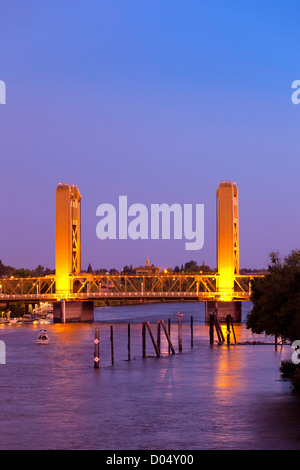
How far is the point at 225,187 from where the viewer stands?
170500mm

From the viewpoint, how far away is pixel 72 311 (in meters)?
173

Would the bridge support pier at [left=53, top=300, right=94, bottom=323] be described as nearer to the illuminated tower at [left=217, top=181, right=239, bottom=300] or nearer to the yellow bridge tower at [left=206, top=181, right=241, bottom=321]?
the yellow bridge tower at [left=206, top=181, right=241, bottom=321]

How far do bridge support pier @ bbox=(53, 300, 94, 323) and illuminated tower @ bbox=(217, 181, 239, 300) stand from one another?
90.9ft

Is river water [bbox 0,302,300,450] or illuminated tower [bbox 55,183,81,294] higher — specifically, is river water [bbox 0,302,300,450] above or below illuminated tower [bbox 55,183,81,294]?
below

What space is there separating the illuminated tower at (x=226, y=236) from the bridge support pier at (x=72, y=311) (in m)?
27.7

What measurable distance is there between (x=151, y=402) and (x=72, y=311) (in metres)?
126

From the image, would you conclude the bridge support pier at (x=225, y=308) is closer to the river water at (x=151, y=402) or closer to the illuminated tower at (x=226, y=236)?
the illuminated tower at (x=226, y=236)

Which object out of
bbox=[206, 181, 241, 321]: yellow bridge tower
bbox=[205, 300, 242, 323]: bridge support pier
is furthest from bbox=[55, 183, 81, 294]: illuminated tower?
bbox=[206, 181, 241, 321]: yellow bridge tower

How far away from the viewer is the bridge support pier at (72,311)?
16925 cm

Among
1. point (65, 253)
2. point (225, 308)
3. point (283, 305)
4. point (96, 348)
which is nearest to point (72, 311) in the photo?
point (65, 253)

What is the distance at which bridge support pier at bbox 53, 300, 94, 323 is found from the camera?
6663 inches

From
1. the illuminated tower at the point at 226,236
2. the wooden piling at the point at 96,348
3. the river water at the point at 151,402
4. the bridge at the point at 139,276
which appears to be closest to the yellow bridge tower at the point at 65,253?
the bridge at the point at 139,276
